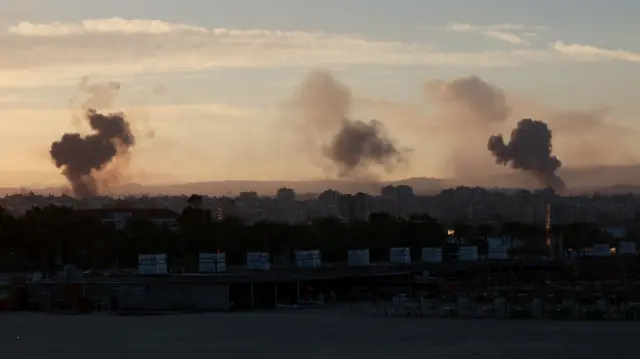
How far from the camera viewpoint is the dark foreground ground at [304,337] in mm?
24578

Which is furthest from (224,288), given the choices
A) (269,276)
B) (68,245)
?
(68,245)

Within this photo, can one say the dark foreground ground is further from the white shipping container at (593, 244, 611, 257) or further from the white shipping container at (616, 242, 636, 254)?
the white shipping container at (616, 242, 636, 254)

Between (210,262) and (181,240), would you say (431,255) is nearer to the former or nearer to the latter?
(181,240)

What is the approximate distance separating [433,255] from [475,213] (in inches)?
3519

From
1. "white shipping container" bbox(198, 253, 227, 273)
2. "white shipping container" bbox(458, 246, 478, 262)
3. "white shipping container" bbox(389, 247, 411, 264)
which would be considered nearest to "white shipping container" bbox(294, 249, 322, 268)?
"white shipping container" bbox(389, 247, 411, 264)

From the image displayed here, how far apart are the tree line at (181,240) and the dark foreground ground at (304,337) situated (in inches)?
683

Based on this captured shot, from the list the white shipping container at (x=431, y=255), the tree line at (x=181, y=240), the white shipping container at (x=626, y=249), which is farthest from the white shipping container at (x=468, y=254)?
the white shipping container at (x=626, y=249)

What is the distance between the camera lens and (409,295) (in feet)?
138

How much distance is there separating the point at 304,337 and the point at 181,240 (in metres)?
28.1

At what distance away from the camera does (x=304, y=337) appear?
91.6ft

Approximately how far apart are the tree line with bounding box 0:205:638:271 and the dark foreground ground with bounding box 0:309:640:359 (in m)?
17.4

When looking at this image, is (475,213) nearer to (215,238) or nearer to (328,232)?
(328,232)

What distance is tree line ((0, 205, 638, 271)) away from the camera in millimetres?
52156

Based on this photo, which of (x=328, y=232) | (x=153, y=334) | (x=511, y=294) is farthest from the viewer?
(x=328, y=232)
